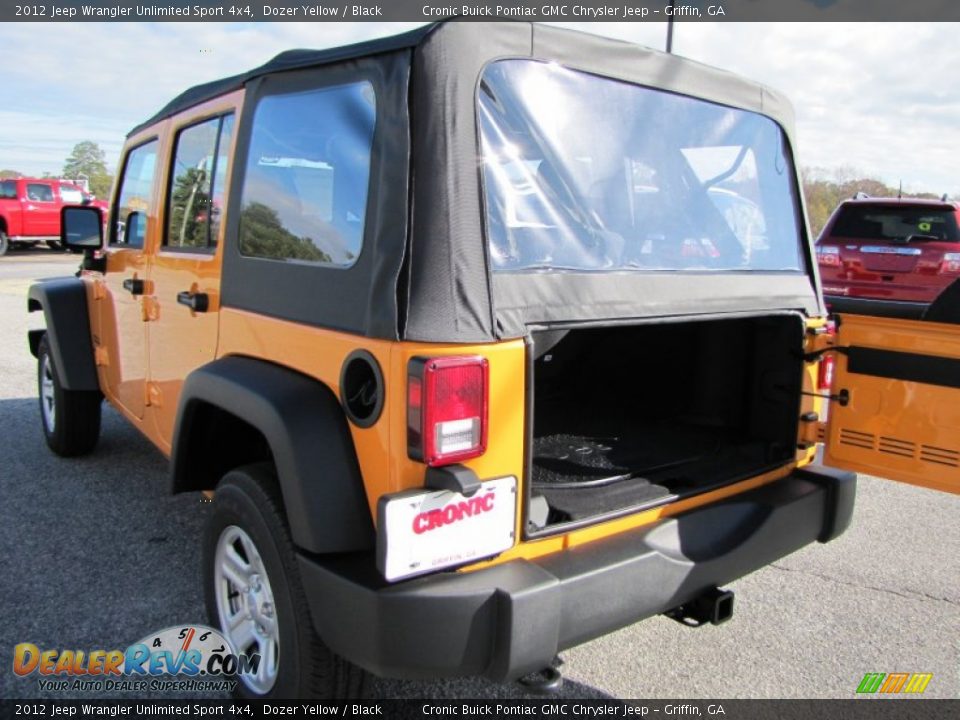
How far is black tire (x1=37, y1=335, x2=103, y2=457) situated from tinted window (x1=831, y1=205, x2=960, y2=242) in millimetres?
7462

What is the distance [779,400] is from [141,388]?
2.80 metres

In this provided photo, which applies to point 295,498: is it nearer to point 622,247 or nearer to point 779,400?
point 622,247

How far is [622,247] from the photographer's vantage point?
7.98 feet

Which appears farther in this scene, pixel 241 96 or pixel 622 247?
pixel 241 96

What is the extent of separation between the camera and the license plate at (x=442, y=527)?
1828 mm

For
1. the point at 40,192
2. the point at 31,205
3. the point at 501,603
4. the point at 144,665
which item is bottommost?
the point at 144,665

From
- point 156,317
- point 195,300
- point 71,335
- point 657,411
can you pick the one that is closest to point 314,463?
point 195,300

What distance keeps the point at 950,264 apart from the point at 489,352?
299 inches

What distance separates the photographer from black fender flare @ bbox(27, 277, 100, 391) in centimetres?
438

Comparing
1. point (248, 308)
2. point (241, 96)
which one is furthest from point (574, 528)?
point (241, 96)

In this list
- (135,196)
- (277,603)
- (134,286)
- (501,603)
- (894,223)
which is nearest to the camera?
(501,603)

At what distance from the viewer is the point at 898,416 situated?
2707mm

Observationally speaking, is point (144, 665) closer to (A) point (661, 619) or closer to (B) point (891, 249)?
(A) point (661, 619)

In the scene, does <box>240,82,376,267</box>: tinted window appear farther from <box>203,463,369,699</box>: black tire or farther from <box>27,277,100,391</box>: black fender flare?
<box>27,277,100,391</box>: black fender flare
